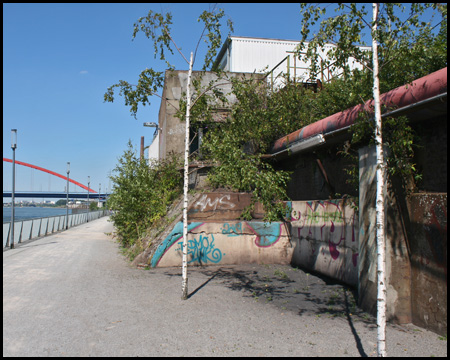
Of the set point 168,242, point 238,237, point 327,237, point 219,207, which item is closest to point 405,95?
point 327,237

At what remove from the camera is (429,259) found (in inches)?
233

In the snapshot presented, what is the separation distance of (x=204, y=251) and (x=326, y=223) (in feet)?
13.2

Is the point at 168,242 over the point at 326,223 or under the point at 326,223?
under

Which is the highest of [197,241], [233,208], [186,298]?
[233,208]

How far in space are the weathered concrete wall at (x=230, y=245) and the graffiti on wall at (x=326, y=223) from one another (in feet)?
2.78

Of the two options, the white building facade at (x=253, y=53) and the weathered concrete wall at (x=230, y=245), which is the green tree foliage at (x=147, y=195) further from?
the white building facade at (x=253, y=53)

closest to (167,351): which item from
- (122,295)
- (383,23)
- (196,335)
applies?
(196,335)

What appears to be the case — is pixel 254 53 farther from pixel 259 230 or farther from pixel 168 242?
pixel 168 242

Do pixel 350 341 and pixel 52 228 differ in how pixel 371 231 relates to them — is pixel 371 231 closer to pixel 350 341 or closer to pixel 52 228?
pixel 350 341

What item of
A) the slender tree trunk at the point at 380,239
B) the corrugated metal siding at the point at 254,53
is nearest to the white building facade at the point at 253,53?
the corrugated metal siding at the point at 254,53

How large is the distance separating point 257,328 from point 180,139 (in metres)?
11.9

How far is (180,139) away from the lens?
16.9 meters

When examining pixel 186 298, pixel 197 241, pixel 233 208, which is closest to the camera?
pixel 186 298

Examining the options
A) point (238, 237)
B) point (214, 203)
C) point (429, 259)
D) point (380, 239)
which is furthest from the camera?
point (214, 203)
